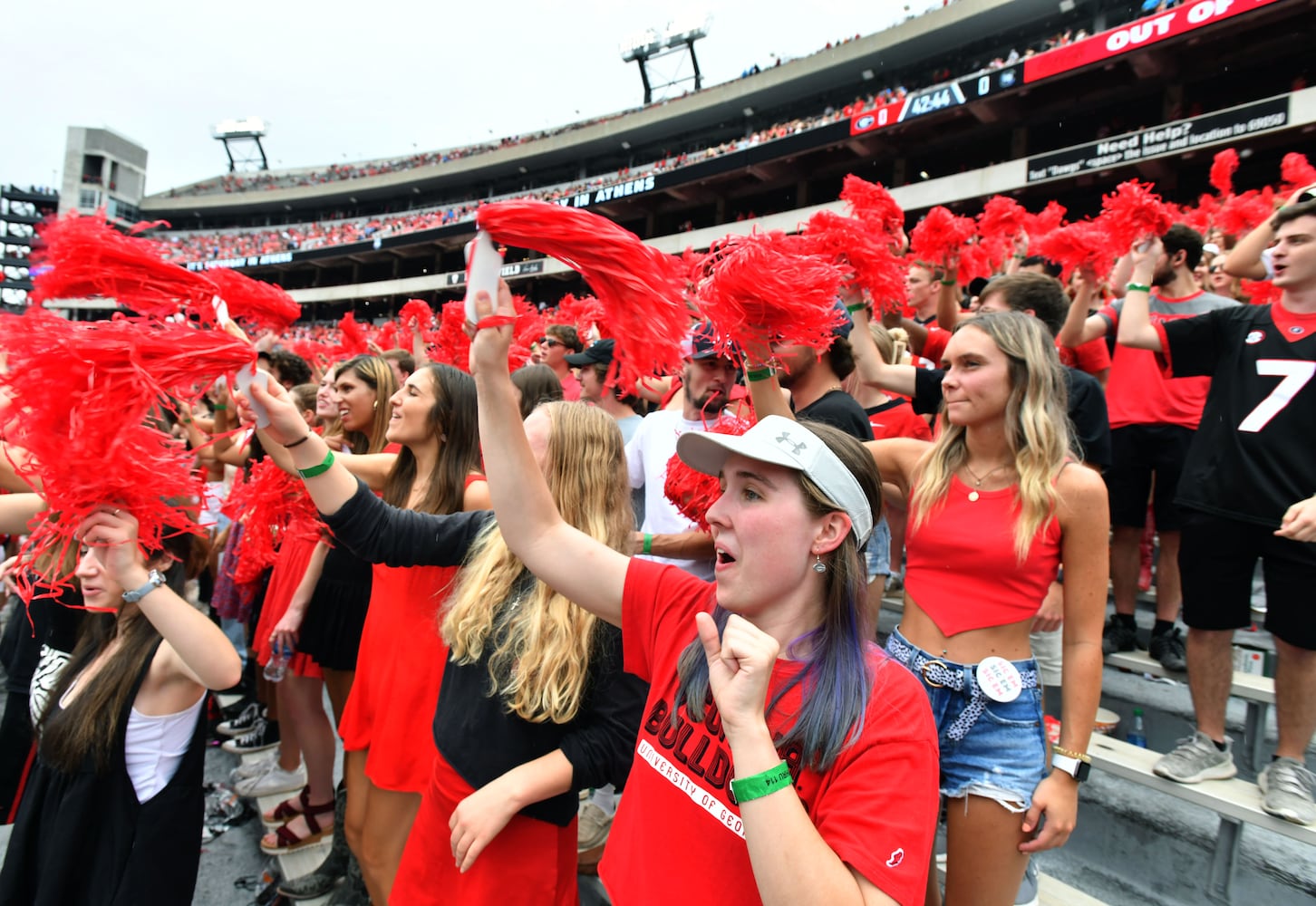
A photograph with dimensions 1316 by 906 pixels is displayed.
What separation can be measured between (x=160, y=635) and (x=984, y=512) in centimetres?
244

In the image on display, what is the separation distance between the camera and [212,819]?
358 cm

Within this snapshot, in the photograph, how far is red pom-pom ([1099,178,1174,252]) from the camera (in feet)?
9.98

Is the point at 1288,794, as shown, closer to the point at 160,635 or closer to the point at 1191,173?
the point at 160,635

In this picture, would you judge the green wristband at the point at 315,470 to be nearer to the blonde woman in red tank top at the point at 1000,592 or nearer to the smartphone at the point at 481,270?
the smartphone at the point at 481,270

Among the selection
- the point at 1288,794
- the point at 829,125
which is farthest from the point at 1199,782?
the point at 829,125

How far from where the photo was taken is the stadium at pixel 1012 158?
9.41ft

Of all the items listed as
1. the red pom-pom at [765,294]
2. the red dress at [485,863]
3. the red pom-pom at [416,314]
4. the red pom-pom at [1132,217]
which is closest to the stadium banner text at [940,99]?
the red pom-pom at [416,314]

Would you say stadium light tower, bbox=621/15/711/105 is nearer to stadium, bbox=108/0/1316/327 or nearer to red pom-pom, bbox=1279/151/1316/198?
stadium, bbox=108/0/1316/327

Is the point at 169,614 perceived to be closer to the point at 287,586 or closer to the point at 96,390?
the point at 96,390

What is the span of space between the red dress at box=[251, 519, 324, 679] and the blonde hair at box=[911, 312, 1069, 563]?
8.23 ft

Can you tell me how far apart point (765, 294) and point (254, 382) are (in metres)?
1.35

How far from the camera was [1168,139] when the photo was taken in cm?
1470

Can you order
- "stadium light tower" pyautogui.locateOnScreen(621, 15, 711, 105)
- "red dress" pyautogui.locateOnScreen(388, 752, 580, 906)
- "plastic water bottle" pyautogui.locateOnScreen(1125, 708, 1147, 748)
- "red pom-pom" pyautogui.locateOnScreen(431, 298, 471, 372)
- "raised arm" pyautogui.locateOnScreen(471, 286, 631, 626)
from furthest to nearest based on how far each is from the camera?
"stadium light tower" pyautogui.locateOnScreen(621, 15, 711, 105) < "red pom-pom" pyautogui.locateOnScreen(431, 298, 471, 372) < "plastic water bottle" pyautogui.locateOnScreen(1125, 708, 1147, 748) < "red dress" pyautogui.locateOnScreen(388, 752, 580, 906) < "raised arm" pyautogui.locateOnScreen(471, 286, 631, 626)

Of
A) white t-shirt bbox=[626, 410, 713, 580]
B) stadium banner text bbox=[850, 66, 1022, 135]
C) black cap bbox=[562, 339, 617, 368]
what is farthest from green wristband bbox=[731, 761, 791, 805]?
stadium banner text bbox=[850, 66, 1022, 135]
